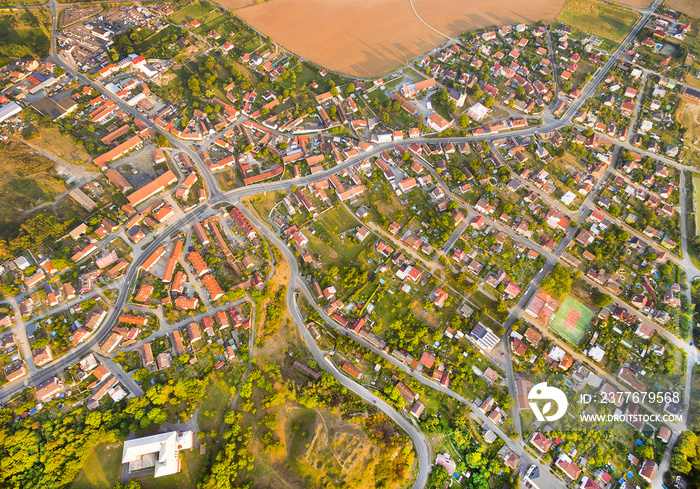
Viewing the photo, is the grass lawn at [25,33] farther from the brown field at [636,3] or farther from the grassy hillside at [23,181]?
the brown field at [636,3]

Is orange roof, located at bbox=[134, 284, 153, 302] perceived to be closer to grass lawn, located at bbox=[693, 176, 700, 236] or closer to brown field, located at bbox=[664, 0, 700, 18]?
grass lawn, located at bbox=[693, 176, 700, 236]

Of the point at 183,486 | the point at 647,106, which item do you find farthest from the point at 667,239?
the point at 183,486

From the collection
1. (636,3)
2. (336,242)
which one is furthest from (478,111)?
(636,3)

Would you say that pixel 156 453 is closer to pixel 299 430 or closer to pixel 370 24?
pixel 299 430

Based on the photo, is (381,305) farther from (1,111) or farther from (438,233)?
(1,111)

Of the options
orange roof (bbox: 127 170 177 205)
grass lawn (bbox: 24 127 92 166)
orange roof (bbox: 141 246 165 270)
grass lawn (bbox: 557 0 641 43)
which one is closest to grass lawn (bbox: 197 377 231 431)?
orange roof (bbox: 141 246 165 270)

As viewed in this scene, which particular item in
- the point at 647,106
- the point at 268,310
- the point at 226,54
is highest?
the point at 647,106

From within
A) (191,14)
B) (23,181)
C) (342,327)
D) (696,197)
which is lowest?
(342,327)
